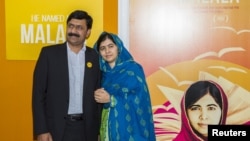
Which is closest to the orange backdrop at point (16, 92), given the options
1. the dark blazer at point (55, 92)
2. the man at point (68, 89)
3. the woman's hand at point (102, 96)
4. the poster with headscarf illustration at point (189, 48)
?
the poster with headscarf illustration at point (189, 48)

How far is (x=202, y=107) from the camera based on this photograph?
2.66 metres

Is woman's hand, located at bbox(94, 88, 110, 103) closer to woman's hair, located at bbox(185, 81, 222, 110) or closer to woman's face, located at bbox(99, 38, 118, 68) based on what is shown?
woman's face, located at bbox(99, 38, 118, 68)

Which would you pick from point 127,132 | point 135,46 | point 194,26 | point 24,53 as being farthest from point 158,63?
point 24,53

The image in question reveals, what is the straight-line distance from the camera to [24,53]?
263cm

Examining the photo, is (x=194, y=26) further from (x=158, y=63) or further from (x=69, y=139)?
(x=69, y=139)

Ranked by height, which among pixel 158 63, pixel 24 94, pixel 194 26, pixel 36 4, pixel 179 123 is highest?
pixel 36 4

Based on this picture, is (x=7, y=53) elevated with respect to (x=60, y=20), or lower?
lower

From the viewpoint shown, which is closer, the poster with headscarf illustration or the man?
the man

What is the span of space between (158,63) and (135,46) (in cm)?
21

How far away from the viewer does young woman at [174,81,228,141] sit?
265cm

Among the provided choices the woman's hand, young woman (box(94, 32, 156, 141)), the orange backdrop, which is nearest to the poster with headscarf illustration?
the orange backdrop

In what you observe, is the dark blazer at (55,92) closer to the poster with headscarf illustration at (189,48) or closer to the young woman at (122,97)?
the young woman at (122,97)

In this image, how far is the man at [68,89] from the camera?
2.08 metres

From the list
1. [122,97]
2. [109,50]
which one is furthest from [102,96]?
[109,50]
